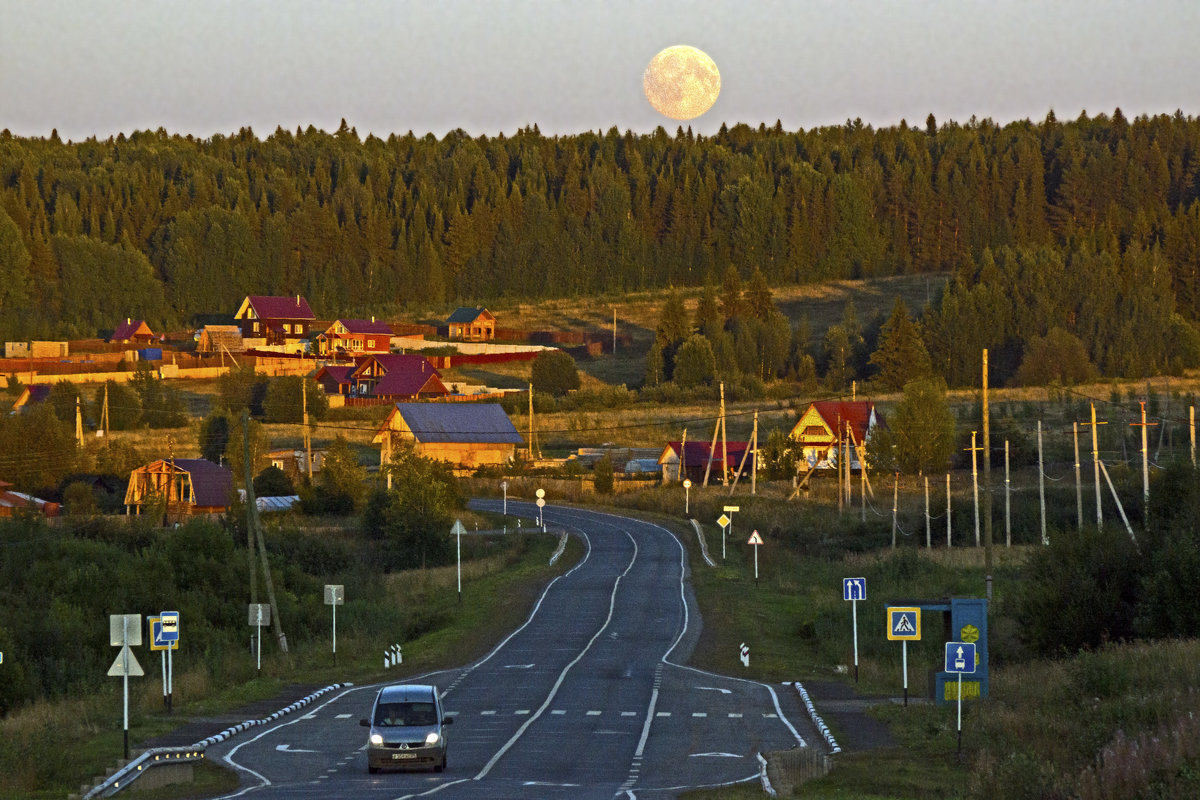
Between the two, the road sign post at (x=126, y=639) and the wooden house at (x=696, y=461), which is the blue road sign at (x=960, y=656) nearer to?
the road sign post at (x=126, y=639)

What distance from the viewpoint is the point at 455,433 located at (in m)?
97.1

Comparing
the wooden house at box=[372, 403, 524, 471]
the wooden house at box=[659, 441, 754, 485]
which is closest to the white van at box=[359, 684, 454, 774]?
the wooden house at box=[659, 441, 754, 485]

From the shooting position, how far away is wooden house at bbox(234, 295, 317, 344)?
154 m

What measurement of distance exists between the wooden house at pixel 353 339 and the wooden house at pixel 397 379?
15.2m

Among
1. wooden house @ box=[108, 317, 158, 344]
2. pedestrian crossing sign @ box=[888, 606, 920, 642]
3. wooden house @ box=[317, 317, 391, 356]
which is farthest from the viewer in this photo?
wooden house @ box=[108, 317, 158, 344]

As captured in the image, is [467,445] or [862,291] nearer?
[467,445]

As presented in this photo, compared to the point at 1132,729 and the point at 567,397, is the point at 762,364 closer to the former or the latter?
the point at 567,397

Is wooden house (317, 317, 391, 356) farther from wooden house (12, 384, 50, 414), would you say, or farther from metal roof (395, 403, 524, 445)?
metal roof (395, 403, 524, 445)

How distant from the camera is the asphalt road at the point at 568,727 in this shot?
2194cm

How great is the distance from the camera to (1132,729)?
803 inches

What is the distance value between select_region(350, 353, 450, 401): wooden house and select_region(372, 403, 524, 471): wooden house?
16668 millimetres

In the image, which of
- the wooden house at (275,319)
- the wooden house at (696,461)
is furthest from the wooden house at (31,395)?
the wooden house at (696,461)

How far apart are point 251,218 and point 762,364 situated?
267ft

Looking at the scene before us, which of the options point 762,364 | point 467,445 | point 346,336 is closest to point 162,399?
point 467,445
